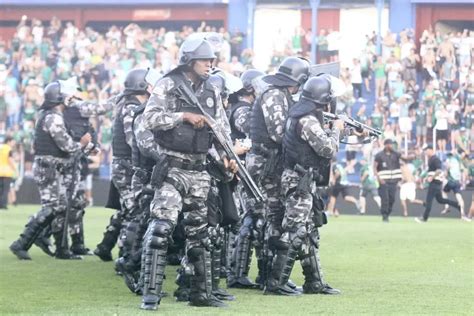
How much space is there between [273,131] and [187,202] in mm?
2025

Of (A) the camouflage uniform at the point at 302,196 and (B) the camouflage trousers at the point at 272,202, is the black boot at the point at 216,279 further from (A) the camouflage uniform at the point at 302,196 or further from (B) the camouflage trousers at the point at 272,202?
(B) the camouflage trousers at the point at 272,202

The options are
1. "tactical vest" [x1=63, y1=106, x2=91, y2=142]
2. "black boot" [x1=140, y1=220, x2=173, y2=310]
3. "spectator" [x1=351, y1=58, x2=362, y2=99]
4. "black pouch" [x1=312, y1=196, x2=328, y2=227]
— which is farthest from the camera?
"spectator" [x1=351, y1=58, x2=362, y2=99]

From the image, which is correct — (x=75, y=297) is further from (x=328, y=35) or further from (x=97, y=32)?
(x=97, y=32)

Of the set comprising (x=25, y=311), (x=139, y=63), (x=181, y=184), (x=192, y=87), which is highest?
(x=139, y=63)

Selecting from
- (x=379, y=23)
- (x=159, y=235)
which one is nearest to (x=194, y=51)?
(x=159, y=235)

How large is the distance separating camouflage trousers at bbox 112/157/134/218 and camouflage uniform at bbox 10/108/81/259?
3.76ft

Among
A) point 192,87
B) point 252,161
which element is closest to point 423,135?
point 252,161

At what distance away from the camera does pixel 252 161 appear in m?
13.4

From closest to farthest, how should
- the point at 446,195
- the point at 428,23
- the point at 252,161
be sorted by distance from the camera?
the point at 252,161
the point at 446,195
the point at 428,23

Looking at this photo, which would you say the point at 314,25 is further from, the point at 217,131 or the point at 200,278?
the point at 200,278

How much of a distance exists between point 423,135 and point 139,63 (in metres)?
8.35

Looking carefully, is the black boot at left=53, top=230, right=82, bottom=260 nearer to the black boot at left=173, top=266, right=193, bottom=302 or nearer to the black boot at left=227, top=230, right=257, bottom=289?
the black boot at left=227, top=230, right=257, bottom=289

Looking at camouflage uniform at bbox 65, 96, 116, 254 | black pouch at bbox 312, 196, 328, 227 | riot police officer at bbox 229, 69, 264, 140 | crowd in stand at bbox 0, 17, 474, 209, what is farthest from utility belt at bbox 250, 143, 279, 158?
crowd in stand at bbox 0, 17, 474, 209

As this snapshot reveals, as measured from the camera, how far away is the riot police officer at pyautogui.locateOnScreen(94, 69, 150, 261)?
1447 centimetres
